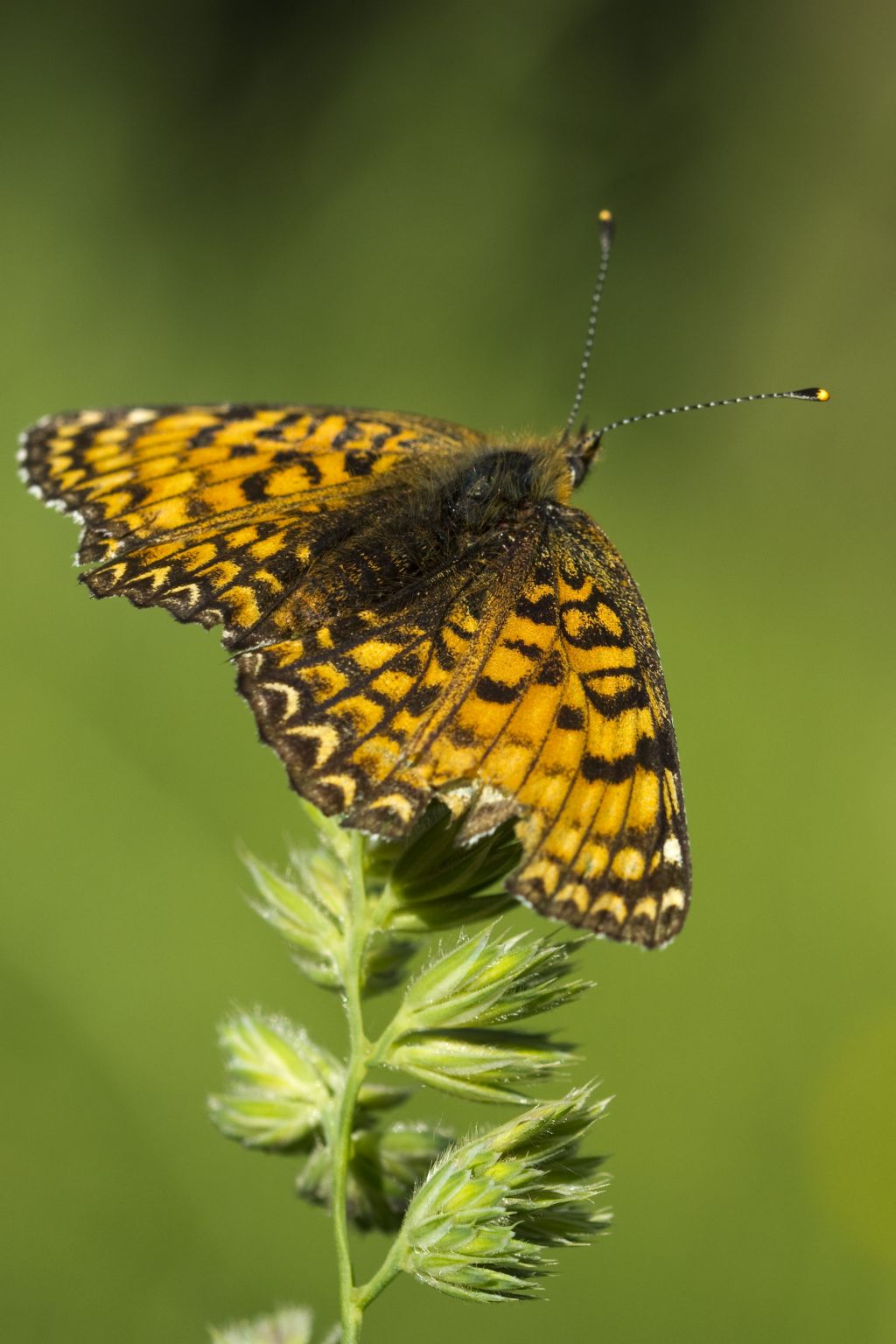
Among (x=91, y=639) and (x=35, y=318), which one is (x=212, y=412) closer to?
(x=91, y=639)

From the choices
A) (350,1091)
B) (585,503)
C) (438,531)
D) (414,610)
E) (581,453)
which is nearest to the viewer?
(350,1091)

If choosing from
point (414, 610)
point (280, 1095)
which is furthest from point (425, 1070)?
point (414, 610)

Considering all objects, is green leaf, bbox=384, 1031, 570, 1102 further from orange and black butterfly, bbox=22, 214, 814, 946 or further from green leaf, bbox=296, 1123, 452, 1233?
orange and black butterfly, bbox=22, 214, 814, 946

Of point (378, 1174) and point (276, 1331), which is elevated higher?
point (378, 1174)

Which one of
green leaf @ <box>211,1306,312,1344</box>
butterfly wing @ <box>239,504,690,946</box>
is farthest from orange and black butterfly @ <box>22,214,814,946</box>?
green leaf @ <box>211,1306,312,1344</box>

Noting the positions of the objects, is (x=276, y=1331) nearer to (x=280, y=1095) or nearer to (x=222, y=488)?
(x=280, y=1095)
